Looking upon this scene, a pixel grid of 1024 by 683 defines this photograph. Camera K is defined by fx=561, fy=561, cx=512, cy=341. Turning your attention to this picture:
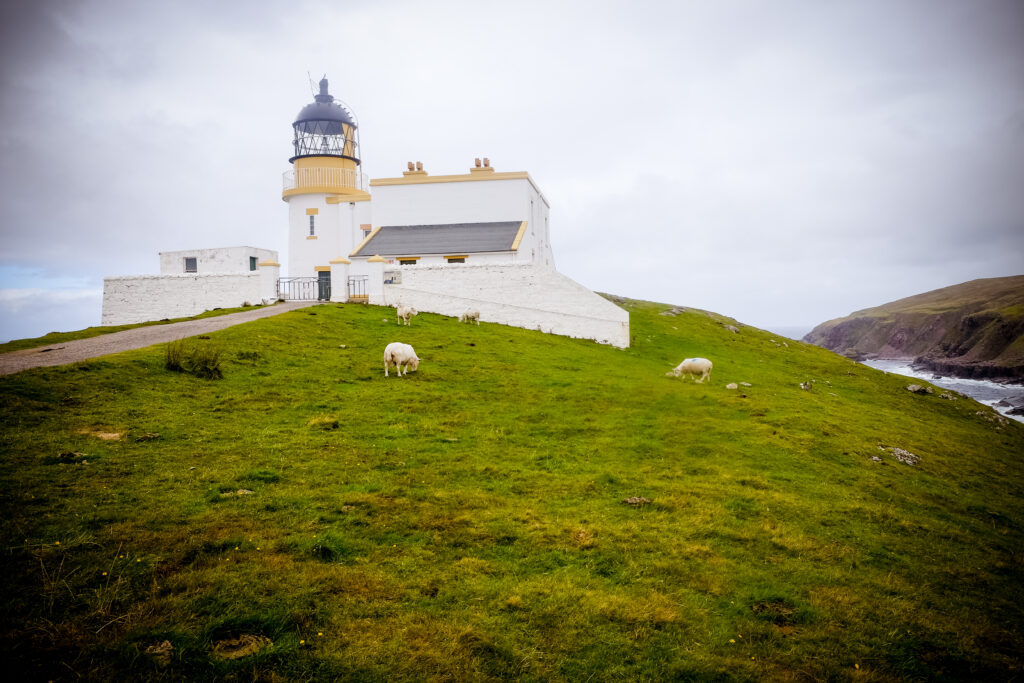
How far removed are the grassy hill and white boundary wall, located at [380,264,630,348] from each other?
14295 millimetres

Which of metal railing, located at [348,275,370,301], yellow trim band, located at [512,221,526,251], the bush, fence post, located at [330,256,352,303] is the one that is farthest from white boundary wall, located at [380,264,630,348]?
the bush

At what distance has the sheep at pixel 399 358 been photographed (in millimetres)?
18938

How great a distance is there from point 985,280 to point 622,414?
513 feet

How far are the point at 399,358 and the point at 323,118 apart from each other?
36588 mm

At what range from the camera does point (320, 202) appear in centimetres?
4575

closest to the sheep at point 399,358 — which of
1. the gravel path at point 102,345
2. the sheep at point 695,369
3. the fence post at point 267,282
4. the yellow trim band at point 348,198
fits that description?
the gravel path at point 102,345

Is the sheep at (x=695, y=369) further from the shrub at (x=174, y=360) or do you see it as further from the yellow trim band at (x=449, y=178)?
the yellow trim band at (x=449, y=178)

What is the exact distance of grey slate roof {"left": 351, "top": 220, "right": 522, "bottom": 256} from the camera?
38281mm

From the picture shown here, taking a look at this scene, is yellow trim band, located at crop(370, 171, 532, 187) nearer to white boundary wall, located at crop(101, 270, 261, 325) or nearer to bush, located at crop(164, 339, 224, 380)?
white boundary wall, located at crop(101, 270, 261, 325)

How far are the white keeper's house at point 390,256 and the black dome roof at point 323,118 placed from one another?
10 cm

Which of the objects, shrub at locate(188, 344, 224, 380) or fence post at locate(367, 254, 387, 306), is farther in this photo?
fence post at locate(367, 254, 387, 306)

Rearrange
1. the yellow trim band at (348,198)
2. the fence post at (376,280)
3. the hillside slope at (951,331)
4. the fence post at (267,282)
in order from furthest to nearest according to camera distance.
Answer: the hillside slope at (951,331), the yellow trim band at (348,198), the fence post at (267,282), the fence post at (376,280)

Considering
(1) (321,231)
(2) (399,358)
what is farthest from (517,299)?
(1) (321,231)

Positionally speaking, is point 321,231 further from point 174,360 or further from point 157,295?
point 174,360
